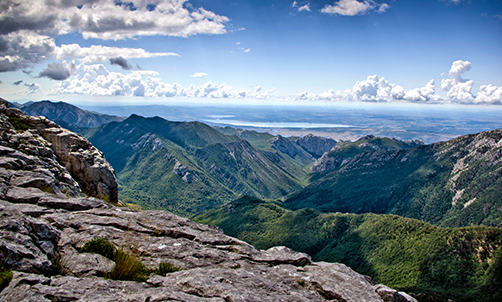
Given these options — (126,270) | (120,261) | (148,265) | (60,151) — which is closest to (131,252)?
(120,261)

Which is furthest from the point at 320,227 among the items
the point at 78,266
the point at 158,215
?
the point at 78,266

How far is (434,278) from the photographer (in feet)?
359

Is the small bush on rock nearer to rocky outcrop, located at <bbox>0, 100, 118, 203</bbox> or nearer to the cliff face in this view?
the cliff face

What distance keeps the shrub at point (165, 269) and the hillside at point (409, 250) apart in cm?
Result: 7961

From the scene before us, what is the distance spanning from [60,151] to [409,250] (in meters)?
153

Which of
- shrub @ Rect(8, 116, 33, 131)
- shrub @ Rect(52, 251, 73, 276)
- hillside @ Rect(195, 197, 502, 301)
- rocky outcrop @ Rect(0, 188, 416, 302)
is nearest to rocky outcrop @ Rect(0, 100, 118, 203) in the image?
shrub @ Rect(8, 116, 33, 131)

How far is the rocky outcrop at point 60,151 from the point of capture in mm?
34438

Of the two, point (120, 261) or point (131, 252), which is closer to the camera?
point (120, 261)

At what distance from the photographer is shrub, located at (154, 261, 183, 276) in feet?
48.3

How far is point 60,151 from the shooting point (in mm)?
40812

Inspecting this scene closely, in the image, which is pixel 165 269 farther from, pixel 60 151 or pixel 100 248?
pixel 60 151

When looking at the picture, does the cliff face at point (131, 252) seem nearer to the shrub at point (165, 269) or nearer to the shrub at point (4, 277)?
the shrub at point (4, 277)

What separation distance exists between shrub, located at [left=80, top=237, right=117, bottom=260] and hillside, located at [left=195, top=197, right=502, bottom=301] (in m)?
80.4

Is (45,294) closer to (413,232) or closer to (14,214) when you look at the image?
(14,214)
